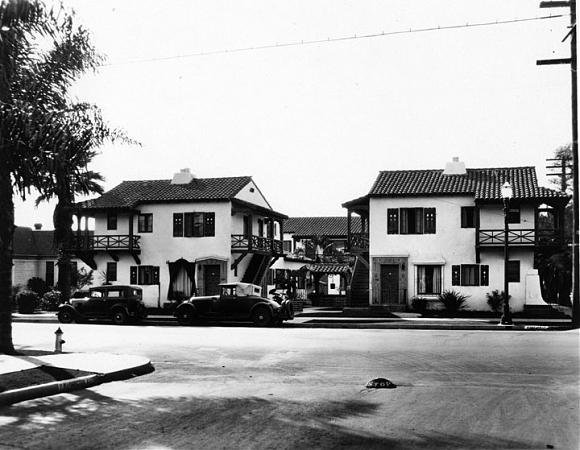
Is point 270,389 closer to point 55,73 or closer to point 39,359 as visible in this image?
point 39,359

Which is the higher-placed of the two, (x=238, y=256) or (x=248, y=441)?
(x=238, y=256)

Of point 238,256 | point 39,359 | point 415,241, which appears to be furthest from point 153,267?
point 39,359

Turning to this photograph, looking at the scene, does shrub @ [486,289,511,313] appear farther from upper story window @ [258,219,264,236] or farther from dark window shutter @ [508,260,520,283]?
upper story window @ [258,219,264,236]

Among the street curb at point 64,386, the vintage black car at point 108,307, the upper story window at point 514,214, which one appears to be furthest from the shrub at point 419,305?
the street curb at point 64,386

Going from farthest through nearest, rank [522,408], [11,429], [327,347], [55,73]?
[327,347] < [55,73] < [522,408] < [11,429]

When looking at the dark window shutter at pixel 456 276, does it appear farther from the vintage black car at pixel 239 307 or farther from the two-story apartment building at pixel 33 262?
the two-story apartment building at pixel 33 262

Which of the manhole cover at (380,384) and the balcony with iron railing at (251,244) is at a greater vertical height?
the balcony with iron railing at (251,244)

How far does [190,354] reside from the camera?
16.1 metres

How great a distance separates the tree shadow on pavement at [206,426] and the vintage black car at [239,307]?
16.3 meters

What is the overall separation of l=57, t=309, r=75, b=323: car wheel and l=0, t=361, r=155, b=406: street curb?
56.1 ft

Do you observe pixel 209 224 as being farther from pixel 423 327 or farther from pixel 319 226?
pixel 319 226

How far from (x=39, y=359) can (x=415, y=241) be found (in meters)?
25.7

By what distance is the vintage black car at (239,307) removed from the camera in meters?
26.3

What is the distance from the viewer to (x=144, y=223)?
132 ft
